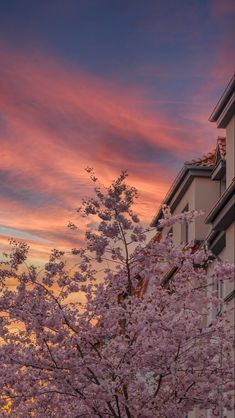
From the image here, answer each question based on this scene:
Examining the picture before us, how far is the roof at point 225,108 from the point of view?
23500mm

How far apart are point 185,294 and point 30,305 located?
3.92 metres

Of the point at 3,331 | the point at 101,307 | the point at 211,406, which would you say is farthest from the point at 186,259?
the point at 3,331

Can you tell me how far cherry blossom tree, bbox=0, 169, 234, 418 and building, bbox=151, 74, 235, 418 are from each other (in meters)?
1.51

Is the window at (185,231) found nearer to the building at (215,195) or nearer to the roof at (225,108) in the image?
the building at (215,195)

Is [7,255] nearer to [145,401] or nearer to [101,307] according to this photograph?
[101,307]

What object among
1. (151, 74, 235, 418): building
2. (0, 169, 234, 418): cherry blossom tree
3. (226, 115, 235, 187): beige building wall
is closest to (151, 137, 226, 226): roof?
(151, 74, 235, 418): building

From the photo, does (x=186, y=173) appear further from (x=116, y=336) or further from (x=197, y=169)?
(x=116, y=336)

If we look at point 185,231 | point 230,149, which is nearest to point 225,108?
point 230,149

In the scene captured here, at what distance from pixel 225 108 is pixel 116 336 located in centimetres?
836

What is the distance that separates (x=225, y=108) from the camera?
2433 cm

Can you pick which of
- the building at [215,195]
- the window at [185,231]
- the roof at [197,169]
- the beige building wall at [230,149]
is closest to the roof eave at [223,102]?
the building at [215,195]

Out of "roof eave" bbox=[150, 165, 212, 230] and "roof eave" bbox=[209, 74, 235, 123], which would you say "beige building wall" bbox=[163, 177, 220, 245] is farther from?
"roof eave" bbox=[209, 74, 235, 123]

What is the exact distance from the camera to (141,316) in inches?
713

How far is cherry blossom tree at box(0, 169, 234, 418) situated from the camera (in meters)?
18.7
